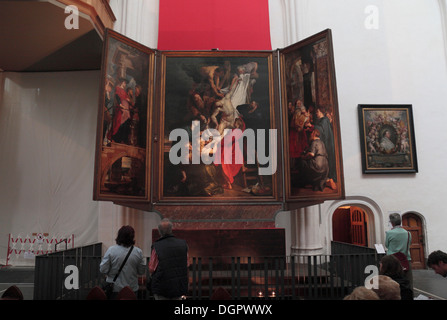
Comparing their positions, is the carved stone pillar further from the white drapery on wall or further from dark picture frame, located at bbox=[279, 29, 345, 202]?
the white drapery on wall

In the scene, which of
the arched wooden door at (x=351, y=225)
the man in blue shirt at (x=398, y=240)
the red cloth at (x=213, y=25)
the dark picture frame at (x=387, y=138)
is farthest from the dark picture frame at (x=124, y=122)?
the arched wooden door at (x=351, y=225)

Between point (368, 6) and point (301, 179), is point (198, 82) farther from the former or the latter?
point (368, 6)

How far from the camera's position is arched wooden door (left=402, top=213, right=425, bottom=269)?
1044 cm

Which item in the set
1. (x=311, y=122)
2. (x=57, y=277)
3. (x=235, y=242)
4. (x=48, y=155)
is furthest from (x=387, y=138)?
(x=48, y=155)

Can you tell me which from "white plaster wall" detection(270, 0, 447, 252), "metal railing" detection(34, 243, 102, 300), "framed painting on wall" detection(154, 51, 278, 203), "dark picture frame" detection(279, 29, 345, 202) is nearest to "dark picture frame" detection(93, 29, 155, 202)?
"framed painting on wall" detection(154, 51, 278, 203)

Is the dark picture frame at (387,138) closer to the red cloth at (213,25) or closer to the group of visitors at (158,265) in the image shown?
the red cloth at (213,25)

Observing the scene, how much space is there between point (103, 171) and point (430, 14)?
10.9 m

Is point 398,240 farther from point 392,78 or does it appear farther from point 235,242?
point 392,78

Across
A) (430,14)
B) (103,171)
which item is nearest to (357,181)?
(430,14)

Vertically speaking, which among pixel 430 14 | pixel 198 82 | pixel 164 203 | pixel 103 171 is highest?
pixel 430 14

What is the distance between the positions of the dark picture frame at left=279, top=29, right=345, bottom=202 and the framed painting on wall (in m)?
0.50

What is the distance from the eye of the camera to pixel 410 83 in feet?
36.3

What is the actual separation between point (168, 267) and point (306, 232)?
6.76m

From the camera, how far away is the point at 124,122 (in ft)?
27.3
